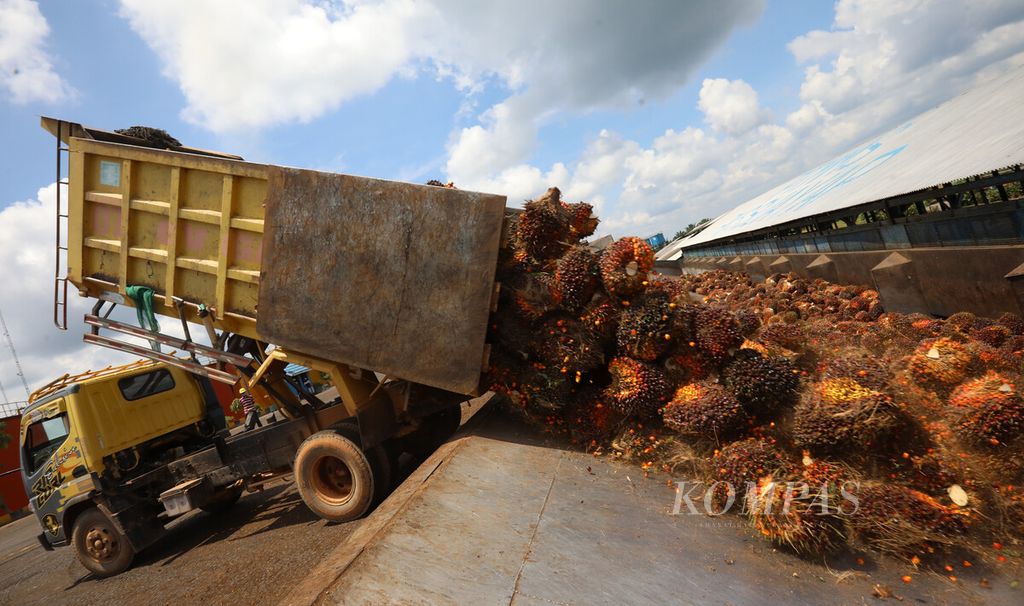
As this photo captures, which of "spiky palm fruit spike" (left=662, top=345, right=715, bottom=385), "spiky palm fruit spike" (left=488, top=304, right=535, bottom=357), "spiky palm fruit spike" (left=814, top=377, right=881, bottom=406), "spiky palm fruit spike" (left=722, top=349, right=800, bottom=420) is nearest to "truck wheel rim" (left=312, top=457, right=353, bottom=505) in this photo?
"spiky palm fruit spike" (left=488, top=304, right=535, bottom=357)

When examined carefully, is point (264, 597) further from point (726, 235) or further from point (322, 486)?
point (726, 235)

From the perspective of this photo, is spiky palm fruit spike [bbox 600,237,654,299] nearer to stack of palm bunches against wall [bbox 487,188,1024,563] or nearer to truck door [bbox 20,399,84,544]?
stack of palm bunches against wall [bbox 487,188,1024,563]

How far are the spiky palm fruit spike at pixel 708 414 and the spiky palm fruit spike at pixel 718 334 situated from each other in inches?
12.9

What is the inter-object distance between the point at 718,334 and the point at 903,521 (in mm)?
1743

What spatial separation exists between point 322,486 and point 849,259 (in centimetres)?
748

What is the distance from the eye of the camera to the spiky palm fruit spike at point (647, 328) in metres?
4.34

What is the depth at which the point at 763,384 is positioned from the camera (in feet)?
13.2

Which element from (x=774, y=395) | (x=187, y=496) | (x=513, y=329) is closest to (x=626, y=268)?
(x=513, y=329)

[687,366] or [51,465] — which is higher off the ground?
[687,366]

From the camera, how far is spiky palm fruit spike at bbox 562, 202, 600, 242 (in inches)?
206

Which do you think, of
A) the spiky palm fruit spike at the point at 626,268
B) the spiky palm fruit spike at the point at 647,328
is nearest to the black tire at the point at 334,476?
the spiky palm fruit spike at the point at 647,328

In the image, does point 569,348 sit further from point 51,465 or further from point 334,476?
point 51,465

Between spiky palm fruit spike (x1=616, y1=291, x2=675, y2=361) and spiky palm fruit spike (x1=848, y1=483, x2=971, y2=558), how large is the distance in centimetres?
173

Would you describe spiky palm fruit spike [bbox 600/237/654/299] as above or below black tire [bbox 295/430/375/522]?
above
